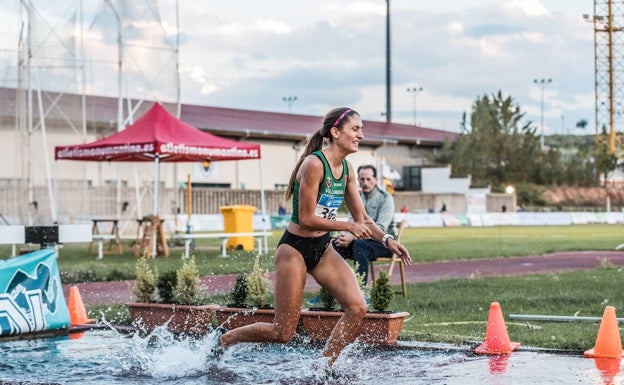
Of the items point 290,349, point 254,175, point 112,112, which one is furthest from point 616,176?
point 290,349

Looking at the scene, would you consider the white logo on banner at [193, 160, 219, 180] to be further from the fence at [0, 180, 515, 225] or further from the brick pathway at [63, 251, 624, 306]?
the brick pathway at [63, 251, 624, 306]

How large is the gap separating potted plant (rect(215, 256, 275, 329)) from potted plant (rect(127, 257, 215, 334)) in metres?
0.27

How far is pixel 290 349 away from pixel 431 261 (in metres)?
13.6

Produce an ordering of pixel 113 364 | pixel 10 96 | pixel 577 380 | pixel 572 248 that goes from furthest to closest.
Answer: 1. pixel 572 248
2. pixel 10 96
3. pixel 113 364
4. pixel 577 380

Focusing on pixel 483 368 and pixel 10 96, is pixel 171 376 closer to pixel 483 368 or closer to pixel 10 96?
pixel 483 368

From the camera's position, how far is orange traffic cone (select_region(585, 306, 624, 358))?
8.45 m

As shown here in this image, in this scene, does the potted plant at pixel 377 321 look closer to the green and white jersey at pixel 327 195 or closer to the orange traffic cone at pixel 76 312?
the green and white jersey at pixel 327 195

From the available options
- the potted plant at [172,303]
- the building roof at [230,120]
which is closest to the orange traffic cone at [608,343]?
the potted plant at [172,303]

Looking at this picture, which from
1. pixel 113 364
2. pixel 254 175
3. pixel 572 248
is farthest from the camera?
pixel 254 175

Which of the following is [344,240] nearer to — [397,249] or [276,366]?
[276,366]

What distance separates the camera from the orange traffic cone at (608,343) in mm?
8445

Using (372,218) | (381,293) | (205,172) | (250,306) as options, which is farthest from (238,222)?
(205,172)

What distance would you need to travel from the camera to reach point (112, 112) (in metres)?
36.5

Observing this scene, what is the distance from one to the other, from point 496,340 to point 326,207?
2.43 metres
